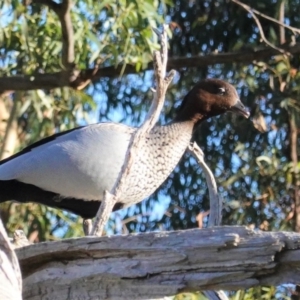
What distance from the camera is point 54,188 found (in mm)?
3271

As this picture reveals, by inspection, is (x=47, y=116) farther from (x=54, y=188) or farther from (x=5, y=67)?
(x=54, y=188)

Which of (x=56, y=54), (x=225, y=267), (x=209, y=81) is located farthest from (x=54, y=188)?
(x=225, y=267)

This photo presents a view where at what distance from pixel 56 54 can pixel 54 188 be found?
1.17 metres

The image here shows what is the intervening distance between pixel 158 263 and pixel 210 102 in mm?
1610

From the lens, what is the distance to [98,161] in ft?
10.3

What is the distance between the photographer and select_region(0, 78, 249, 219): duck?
3107 millimetres

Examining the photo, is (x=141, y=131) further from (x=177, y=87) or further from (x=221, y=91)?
(x=177, y=87)

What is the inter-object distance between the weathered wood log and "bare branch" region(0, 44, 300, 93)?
209cm

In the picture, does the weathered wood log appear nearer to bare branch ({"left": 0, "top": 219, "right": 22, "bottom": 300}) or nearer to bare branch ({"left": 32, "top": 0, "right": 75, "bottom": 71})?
bare branch ({"left": 0, "top": 219, "right": 22, "bottom": 300})

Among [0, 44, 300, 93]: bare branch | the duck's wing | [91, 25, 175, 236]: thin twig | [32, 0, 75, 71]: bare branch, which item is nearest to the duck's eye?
the duck's wing

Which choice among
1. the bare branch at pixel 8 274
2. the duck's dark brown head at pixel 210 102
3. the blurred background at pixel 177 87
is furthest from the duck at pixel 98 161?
the bare branch at pixel 8 274

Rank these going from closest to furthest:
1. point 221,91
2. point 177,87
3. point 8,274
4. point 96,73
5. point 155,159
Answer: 1. point 8,274
2. point 155,159
3. point 221,91
4. point 96,73
5. point 177,87

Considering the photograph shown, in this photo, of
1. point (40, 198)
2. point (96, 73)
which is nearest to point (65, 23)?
point (96, 73)

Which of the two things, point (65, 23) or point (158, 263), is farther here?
point (65, 23)
